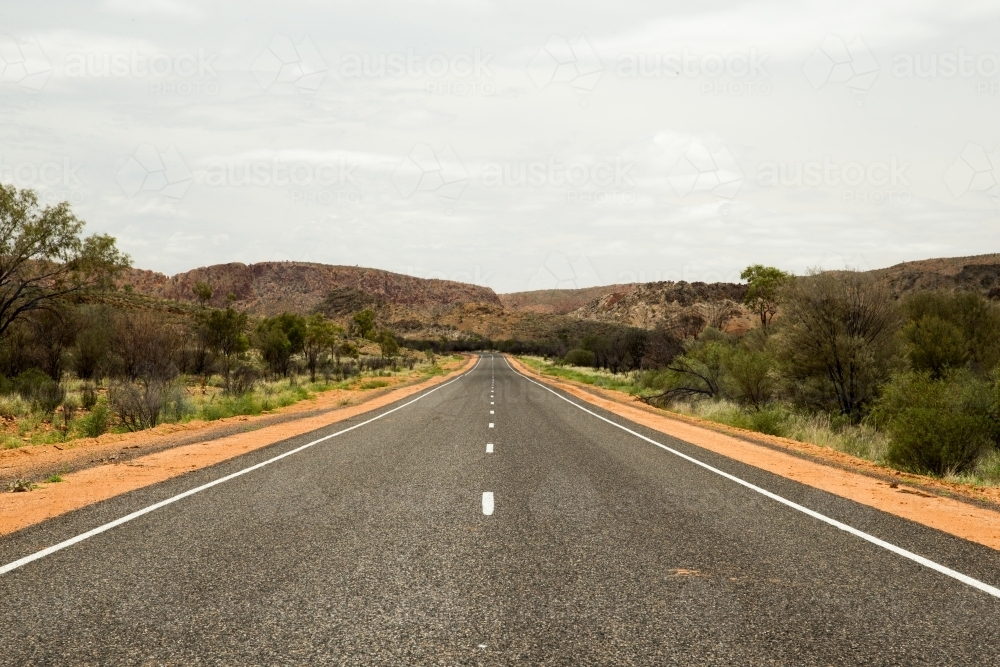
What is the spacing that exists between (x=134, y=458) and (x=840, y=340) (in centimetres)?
1996

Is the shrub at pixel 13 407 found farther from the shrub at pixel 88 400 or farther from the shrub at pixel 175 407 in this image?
the shrub at pixel 175 407

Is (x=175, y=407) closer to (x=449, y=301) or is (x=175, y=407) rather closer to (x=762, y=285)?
(x=762, y=285)

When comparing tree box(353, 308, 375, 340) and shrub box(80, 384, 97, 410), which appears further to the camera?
tree box(353, 308, 375, 340)

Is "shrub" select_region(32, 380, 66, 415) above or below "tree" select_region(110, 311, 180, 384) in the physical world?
below

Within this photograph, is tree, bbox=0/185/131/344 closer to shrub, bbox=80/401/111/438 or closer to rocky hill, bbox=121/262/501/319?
shrub, bbox=80/401/111/438

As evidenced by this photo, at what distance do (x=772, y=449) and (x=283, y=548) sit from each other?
1230 centimetres

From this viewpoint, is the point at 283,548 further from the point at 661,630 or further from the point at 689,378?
the point at 689,378

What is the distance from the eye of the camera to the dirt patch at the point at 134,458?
27.7ft

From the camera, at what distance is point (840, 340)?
75.6 ft

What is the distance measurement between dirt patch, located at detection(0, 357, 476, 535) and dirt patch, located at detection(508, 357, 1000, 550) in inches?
364

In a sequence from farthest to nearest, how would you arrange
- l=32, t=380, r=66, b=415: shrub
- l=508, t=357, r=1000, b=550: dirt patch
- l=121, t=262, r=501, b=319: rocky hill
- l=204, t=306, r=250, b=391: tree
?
l=121, t=262, r=501, b=319: rocky hill, l=204, t=306, r=250, b=391: tree, l=32, t=380, r=66, b=415: shrub, l=508, t=357, r=1000, b=550: dirt patch

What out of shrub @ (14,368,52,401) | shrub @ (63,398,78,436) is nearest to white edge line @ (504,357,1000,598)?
shrub @ (63,398,78,436)

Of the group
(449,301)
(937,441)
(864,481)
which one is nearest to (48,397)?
(864,481)

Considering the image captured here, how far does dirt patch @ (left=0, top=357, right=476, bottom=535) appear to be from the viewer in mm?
8438
